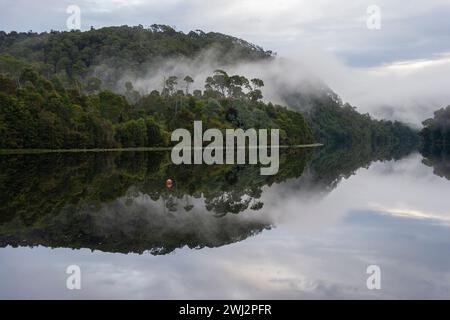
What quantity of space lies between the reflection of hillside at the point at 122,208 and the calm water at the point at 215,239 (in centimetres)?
6

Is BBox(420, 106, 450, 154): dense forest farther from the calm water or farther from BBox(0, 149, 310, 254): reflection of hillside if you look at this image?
the calm water

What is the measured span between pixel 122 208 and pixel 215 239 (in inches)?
291

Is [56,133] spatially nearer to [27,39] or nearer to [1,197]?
[1,197]

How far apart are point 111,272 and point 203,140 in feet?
234

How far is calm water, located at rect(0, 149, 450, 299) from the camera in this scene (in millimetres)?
13695

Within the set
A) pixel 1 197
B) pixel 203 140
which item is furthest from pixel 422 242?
pixel 203 140

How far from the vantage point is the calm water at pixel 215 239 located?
1370 cm

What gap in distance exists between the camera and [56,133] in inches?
2493

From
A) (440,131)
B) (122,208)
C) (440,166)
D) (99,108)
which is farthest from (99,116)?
(440,131)

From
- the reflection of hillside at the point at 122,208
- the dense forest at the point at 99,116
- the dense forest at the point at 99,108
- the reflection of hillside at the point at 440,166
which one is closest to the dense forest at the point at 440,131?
the dense forest at the point at 99,108

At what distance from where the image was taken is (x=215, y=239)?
19.7m

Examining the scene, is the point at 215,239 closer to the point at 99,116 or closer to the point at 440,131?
the point at 99,116

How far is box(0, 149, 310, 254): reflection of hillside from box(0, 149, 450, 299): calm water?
6cm

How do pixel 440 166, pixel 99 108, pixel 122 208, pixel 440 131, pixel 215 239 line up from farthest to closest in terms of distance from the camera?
1. pixel 440 131
2. pixel 99 108
3. pixel 440 166
4. pixel 122 208
5. pixel 215 239
